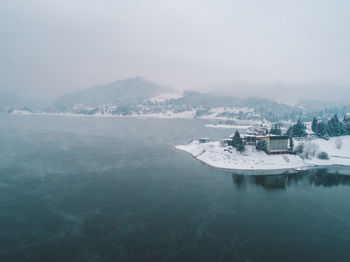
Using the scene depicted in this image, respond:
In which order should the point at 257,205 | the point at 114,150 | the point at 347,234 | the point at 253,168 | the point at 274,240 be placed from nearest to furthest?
the point at 274,240
the point at 347,234
the point at 257,205
the point at 253,168
the point at 114,150

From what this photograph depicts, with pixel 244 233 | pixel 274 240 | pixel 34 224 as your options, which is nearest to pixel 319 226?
pixel 274 240

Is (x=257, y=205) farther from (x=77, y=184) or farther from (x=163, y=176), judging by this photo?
(x=77, y=184)

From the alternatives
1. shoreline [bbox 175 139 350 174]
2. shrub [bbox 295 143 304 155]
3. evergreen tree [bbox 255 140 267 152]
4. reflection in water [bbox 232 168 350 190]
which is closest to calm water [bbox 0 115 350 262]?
reflection in water [bbox 232 168 350 190]

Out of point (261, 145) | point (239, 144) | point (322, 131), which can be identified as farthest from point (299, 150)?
point (322, 131)

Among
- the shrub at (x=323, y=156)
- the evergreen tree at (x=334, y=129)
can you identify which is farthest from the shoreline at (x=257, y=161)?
the evergreen tree at (x=334, y=129)

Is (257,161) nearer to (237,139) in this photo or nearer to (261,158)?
(261,158)

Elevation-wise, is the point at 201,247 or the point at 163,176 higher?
the point at 163,176
